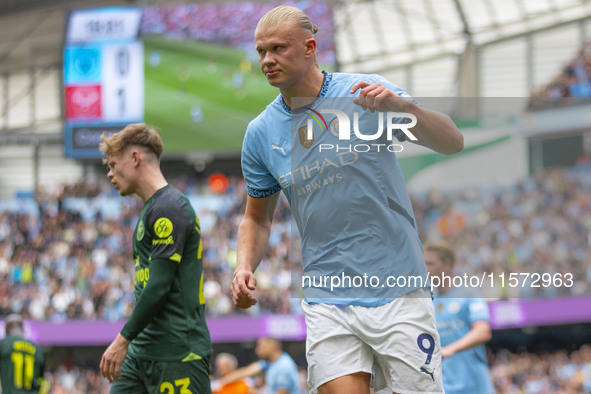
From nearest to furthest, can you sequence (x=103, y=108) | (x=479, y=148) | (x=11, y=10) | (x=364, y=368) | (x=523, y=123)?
1. (x=364, y=368)
2. (x=479, y=148)
3. (x=523, y=123)
4. (x=103, y=108)
5. (x=11, y=10)

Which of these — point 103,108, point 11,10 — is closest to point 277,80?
point 103,108

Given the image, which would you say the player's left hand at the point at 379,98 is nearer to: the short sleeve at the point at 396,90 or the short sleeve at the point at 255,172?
the short sleeve at the point at 396,90

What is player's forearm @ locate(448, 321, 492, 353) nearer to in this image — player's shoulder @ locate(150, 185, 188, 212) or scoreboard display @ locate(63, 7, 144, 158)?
player's shoulder @ locate(150, 185, 188, 212)

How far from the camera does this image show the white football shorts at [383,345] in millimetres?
2904

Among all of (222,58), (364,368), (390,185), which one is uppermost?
(222,58)

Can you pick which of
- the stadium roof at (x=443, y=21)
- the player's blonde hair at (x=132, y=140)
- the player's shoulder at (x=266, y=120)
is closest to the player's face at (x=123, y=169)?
the player's blonde hair at (x=132, y=140)

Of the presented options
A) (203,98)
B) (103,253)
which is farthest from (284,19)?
(103,253)

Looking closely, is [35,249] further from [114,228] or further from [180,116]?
[180,116]

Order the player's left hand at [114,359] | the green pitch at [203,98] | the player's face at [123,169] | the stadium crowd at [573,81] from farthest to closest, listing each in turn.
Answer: the stadium crowd at [573,81] < the green pitch at [203,98] < the player's face at [123,169] < the player's left hand at [114,359]

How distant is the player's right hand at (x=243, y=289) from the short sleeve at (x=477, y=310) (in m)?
2.57

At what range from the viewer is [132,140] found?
4.21 m

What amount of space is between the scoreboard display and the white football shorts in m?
20.4

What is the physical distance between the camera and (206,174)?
27.6 m

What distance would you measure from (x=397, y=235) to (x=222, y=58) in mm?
20941
